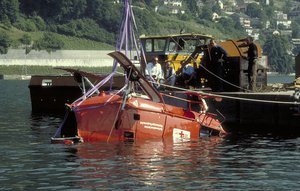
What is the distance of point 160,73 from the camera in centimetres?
4197

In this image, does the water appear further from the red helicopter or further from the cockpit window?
the cockpit window

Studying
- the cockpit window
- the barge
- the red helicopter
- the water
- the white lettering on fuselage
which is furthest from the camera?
the cockpit window

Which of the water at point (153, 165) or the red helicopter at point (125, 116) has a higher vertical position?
the red helicopter at point (125, 116)

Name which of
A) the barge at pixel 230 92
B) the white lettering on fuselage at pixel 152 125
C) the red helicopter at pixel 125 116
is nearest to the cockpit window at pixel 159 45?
the barge at pixel 230 92

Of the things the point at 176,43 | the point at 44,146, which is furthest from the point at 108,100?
the point at 176,43

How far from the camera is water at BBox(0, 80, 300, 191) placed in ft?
78.4

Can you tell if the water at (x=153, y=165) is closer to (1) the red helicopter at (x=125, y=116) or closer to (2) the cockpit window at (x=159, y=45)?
(1) the red helicopter at (x=125, y=116)

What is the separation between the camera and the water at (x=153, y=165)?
23.9 m

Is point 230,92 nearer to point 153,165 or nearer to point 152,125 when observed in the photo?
point 152,125

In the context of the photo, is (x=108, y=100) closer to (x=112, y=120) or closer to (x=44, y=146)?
(x=112, y=120)

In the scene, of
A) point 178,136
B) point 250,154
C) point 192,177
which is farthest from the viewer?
point 178,136

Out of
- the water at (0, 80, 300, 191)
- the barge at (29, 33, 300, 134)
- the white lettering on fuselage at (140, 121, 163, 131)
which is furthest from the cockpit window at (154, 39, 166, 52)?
the white lettering on fuselage at (140, 121, 163, 131)

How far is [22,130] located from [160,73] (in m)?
7.11

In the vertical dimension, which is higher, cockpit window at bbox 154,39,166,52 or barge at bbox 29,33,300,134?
cockpit window at bbox 154,39,166,52
